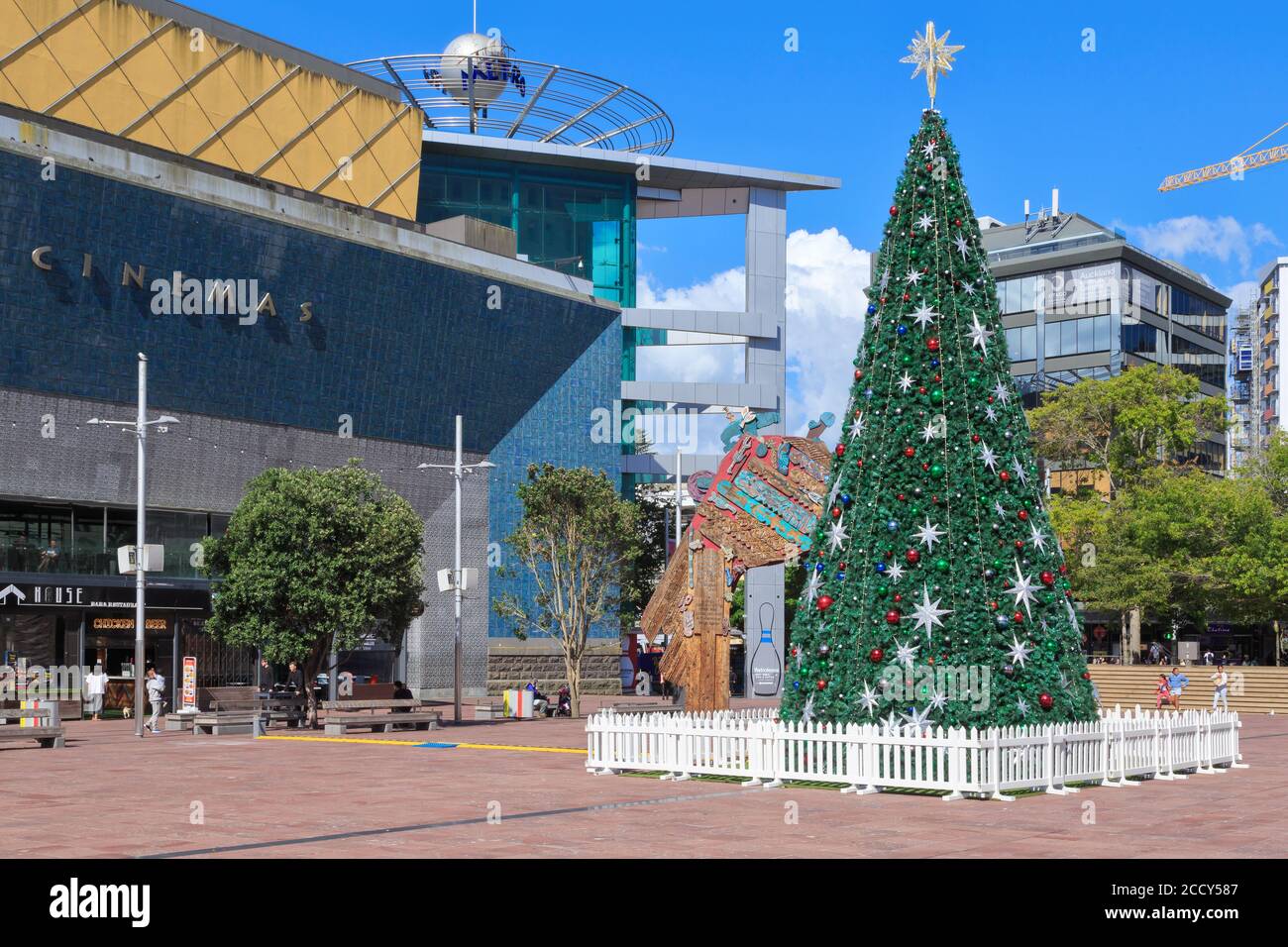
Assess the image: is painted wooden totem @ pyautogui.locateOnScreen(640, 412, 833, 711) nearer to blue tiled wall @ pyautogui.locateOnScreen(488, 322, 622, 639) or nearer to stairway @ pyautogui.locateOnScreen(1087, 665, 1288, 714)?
stairway @ pyautogui.locateOnScreen(1087, 665, 1288, 714)

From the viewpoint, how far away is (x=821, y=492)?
2480 centimetres

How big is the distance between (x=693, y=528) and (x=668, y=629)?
1.77 metres

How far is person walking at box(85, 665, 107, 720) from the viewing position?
41812 mm

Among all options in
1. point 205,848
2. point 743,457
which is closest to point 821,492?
point 743,457

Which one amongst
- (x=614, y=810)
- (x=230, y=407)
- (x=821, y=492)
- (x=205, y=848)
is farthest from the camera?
(x=230, y=407)

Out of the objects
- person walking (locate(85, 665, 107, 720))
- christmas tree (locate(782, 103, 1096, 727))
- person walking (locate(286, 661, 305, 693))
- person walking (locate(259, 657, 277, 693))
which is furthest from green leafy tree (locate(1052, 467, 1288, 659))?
christmas tree (locate(782, 103, 1096, 727))

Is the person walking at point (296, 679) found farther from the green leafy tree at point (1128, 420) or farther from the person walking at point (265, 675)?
the green leafy tree at point (1128, 420)

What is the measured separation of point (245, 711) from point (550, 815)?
74.0 ft

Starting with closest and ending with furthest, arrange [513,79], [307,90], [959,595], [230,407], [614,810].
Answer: [614,810]
[959,595]
[230,407]
[307,90]
[513,79]

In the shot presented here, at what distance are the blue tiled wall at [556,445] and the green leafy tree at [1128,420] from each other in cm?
1827

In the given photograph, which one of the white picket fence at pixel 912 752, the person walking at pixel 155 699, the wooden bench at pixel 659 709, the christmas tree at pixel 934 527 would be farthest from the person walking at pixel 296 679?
the christmas tree at pixel 934 527

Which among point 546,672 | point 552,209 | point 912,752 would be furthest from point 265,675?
point 912,752

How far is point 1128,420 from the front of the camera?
196 feet

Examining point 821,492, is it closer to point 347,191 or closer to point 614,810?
point 614,810
